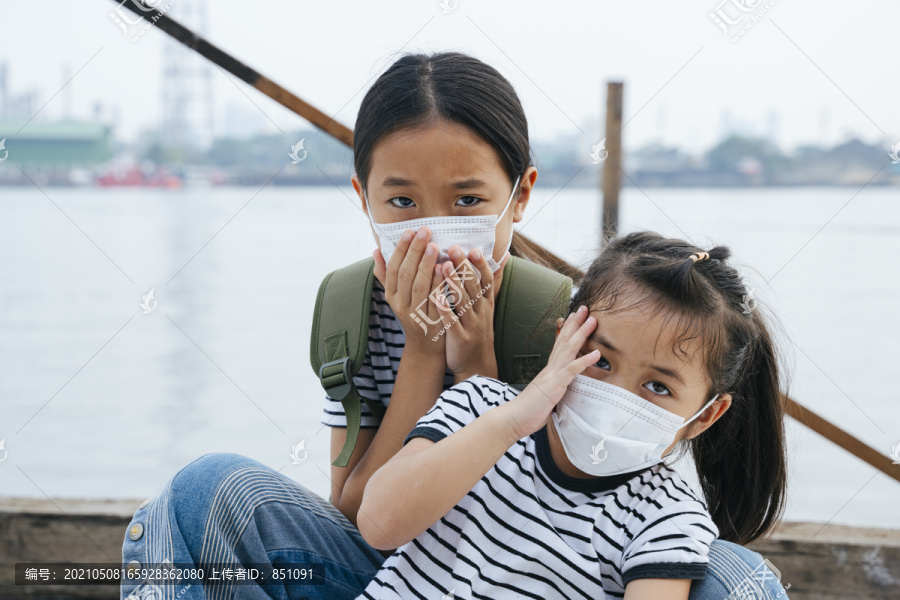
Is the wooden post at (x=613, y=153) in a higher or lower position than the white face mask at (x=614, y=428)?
higher

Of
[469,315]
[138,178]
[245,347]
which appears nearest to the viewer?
[469,315]

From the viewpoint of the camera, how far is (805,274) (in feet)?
37.2

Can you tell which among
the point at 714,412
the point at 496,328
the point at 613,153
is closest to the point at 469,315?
the point at 496,328

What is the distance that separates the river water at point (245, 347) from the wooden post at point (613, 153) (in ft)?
0.61

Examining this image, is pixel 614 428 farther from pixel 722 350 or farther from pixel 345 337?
pixel 345 337

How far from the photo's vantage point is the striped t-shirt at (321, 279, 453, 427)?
201 centimetres

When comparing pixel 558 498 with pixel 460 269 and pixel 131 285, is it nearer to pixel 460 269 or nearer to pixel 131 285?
pixel 460 269

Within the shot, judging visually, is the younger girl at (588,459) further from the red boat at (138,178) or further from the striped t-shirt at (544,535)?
the red boat at (138,178)

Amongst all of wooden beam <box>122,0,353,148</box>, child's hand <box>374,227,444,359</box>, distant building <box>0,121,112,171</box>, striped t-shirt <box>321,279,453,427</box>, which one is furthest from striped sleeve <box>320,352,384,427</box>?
distant building <box>0,121,112,171</box>

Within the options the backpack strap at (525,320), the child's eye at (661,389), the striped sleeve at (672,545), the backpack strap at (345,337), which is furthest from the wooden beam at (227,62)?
the striped sleeve at (672,545)

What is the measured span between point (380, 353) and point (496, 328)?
31 centimetres

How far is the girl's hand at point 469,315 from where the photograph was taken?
1.79 meters

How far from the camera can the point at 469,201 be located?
1802mm

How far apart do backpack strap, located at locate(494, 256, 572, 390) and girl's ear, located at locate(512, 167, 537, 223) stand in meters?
0.13
